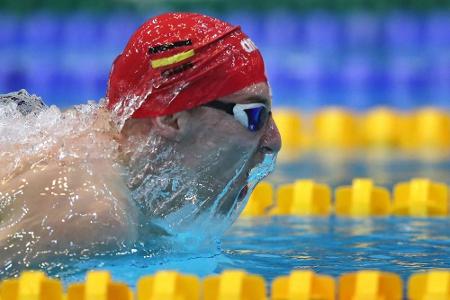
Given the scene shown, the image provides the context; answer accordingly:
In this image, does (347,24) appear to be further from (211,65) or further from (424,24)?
(211,65)

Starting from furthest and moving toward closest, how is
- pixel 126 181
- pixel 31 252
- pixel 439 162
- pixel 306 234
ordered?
1. pixel 439 162
2. pixel 306 234
3. pixel 126 181
4. pixel 31 252

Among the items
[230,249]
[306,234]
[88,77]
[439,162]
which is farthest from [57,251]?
[88,77]

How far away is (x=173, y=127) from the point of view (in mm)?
2668

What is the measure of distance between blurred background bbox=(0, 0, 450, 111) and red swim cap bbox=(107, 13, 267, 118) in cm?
558

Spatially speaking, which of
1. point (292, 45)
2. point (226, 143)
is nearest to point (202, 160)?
point (226, 143)

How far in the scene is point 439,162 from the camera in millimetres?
5895

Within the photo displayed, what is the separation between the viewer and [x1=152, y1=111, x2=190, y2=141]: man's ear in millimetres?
2660

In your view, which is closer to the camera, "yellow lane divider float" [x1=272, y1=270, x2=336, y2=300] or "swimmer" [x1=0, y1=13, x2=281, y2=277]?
"yellow lane divider float" [x1=272, y1=270, x2=336, y2=300]

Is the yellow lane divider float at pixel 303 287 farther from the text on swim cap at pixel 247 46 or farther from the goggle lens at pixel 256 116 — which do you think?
the text on swim cap at pixel 247 46

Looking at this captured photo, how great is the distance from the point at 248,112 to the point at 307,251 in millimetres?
795

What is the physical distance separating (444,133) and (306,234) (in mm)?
3249

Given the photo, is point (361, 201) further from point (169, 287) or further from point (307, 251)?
point (169, 287)

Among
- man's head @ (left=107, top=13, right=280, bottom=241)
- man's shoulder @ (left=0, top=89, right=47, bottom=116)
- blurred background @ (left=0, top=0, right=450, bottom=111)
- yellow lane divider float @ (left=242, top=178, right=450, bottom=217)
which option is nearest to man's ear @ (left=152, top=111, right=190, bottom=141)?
man's head @ (left=107, top=13, right=280, bottom=241)

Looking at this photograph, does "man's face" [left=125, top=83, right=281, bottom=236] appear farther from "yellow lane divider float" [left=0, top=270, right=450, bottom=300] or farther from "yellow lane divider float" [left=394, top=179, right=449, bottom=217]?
"yellow lane divider float" [left=394, top=179, right=449, bottom=217]
